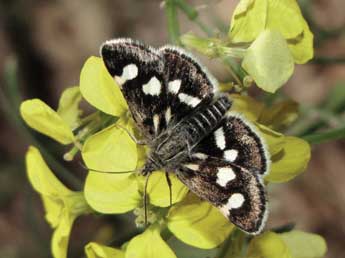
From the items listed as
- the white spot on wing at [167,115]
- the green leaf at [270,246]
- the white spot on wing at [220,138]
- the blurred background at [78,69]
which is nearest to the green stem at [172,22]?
the white spot on wing at [167,115]

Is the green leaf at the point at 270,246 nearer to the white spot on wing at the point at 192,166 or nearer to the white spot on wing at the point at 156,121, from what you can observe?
the white spot on wing at the point at 192,166

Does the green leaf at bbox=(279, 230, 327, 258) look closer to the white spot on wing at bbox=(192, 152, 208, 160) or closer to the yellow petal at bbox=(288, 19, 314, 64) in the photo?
the white spot on wing at bbox=(192, 152, 208, 160)

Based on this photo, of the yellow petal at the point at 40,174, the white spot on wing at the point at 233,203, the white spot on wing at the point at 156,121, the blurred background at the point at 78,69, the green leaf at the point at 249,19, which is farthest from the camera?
the blurred background at the point at 78,69

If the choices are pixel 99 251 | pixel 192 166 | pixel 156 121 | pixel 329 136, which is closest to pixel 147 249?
pixel 99 251

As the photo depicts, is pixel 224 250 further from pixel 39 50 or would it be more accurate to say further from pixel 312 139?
pixel 39 50

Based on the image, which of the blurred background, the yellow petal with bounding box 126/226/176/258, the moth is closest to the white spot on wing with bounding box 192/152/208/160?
the moth

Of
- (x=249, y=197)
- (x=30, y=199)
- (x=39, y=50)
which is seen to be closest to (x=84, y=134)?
(x=249, y=197)
